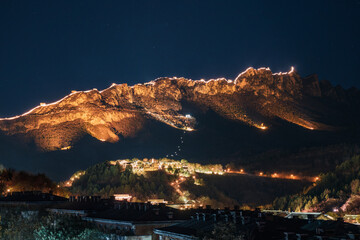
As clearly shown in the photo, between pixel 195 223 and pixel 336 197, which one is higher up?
pixel 336 197

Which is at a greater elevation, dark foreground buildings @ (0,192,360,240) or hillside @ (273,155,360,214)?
hillside @ (273,155,360,214)

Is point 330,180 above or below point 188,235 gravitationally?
above

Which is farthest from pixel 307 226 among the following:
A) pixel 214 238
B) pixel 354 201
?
pixel 354 201

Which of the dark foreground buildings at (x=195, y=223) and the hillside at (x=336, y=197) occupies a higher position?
the hillside at (x=336, y=197)

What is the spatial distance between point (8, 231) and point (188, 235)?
82.5 ft

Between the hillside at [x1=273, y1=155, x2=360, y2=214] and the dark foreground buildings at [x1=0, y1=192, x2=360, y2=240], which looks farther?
the hillside at [x1=273, y1=155, x2=360, y2=214]

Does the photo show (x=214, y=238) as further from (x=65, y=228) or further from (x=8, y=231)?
(x=8, y=231)

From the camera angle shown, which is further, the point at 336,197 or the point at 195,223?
the point at 336,197

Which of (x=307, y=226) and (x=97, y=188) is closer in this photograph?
(x=307, y=226)

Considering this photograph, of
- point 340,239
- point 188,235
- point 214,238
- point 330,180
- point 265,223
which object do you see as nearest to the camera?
point 340,239

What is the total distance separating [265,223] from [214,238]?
4.49 m

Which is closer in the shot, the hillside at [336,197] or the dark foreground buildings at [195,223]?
the dark foreground buildings at [195,223]

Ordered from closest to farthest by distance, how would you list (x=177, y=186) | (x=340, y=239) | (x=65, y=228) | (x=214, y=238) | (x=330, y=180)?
(x=340, y=239) < (x=214, y=238) < (x=65, y=228) < (x=330, y=180) < (x=177, y=186)

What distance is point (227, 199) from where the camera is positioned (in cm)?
19862
